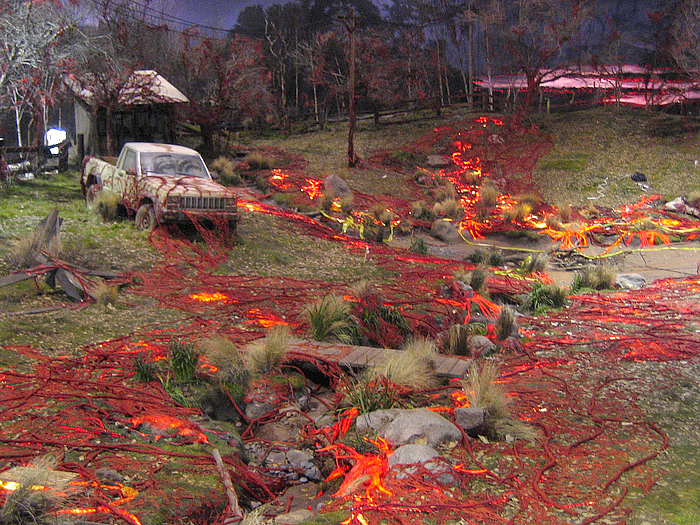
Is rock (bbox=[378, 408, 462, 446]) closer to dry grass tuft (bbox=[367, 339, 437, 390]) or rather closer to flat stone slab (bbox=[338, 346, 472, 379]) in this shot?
dry grass tuft (bbox=[367, 339, 437, 390])

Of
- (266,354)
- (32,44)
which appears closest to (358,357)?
(266,354)

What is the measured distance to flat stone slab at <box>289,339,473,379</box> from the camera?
263 inches

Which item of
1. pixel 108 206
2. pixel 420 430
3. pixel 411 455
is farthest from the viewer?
pixel 108 206

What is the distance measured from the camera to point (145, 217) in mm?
12047

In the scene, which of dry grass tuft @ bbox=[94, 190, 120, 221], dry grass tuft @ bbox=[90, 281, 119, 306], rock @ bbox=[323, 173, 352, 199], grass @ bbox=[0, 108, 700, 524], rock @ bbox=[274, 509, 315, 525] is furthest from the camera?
rock @ bbox=[323, 173, 352, 199]

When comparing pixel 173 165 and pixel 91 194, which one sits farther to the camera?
pixel 91 194

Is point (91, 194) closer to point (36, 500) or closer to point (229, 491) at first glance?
point (229, 491)

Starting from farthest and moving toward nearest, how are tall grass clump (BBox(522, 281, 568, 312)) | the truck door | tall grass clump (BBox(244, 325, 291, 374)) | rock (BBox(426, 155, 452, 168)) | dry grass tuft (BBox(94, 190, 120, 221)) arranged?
rock (BBox(426, 155, 452, 168)), dry grass tuft (BBox(94, 190, 120, 221)), the truck door, tall grass clump (BBox(522, 281, 568, 312)), tall grass clump (BBox(244, 325, 291, 374))

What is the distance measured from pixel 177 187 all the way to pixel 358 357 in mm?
6143

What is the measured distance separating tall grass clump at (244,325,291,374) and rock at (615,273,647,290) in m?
7.94

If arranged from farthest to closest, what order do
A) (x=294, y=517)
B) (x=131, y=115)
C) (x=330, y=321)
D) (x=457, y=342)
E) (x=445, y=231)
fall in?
(x=131, y=115) → (x=445, y=231) → (x=330, y=321) → (x=457, y=342) → (x=294, y=517)

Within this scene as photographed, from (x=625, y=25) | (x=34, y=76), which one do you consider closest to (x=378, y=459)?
(x=34, y=76)

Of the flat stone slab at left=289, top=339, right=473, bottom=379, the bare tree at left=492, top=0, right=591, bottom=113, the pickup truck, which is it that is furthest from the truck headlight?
the bare tree at left=492, top=0, right=591, bottom=113

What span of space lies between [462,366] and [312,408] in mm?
1691
